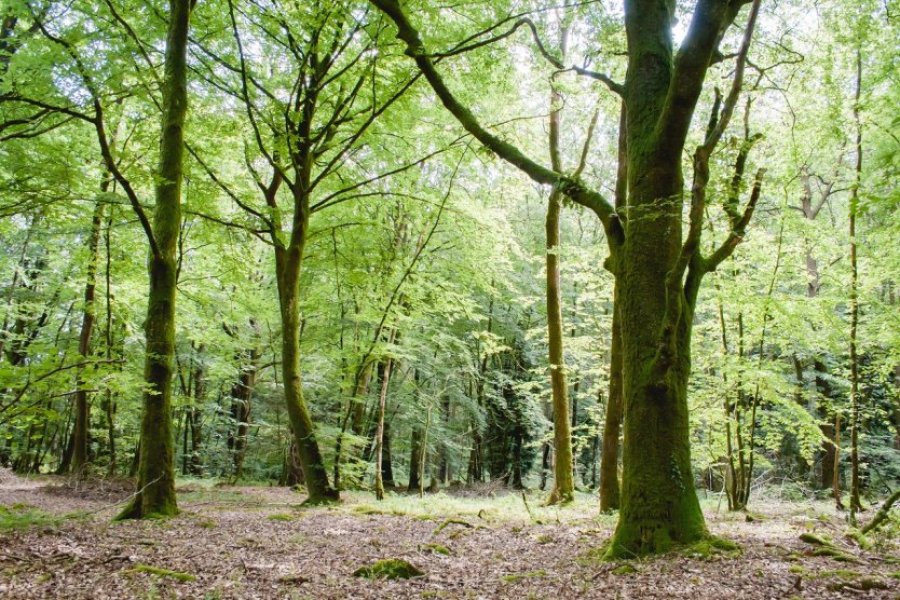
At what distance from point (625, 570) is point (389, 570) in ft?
6.69

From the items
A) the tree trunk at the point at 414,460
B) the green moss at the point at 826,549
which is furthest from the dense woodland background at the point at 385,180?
the green moss at the point at 826,549

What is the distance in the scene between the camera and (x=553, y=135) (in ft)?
38.3

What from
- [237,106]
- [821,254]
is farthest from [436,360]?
[821,254]

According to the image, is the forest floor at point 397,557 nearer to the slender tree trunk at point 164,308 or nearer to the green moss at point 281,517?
the green moss at point 281,517

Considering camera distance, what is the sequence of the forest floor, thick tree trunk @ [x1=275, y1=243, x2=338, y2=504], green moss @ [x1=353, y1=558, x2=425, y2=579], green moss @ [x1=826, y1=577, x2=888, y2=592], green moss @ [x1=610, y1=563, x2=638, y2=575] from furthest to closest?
thick tree trunk @ [x1=275, y1=243, x2=338, y2=504]
green moss @ [x1=353, y1=558, x2=425, y2=579]
green moss @ [x1=610, y1=563, x2=638, y2=575]
the forest floor
green moss @ [x1=826, y1=577, x2=888, y2=592]

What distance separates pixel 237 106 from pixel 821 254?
11429 mm

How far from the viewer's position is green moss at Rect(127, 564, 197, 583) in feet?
12.7

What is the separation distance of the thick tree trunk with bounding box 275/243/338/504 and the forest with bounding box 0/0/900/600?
0.06 m

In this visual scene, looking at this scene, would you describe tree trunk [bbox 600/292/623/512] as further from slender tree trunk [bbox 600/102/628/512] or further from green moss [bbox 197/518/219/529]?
green moss [bbox 197/518/219/529]

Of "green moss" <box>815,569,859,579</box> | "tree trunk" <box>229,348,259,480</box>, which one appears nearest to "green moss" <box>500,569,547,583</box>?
"green moss" <box>815,569,859,579</box>

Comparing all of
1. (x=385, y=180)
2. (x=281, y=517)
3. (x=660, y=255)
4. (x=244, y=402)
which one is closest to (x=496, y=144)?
(x=660, y=255)

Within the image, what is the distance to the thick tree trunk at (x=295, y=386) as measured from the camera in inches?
392

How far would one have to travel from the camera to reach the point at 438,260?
13625 millimetres

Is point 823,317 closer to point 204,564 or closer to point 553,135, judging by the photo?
point 553,135
